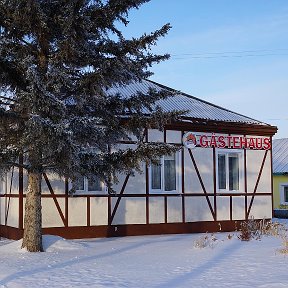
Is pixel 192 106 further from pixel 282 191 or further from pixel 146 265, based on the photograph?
pixel 282 191

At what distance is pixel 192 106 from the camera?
62.0ft

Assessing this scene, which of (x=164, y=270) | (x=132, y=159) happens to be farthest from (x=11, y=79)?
(x=164, y=270)

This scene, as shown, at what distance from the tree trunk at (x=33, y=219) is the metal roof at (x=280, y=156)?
2170 centimetres

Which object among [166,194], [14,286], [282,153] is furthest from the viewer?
[282,153]

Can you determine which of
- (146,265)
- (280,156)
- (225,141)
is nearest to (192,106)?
(225,141)

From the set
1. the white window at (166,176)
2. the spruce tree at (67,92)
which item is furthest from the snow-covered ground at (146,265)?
the white window at (166,176)

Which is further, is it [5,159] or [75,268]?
[5,159]

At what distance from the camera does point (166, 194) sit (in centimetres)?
1667

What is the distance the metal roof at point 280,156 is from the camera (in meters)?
31.7

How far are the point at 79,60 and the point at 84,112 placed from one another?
44.0 inches

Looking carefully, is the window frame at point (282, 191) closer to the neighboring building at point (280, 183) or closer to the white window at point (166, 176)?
the neighboring building at point (280, 183)

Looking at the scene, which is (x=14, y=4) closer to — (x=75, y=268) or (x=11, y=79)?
(x=11, y=79)

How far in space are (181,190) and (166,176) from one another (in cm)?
66

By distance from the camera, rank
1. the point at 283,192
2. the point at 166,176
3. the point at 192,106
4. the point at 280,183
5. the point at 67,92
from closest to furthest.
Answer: the point at 67,92
the point at 166,176
the point at 192,106
the point at 283,192
the point at 280,183
